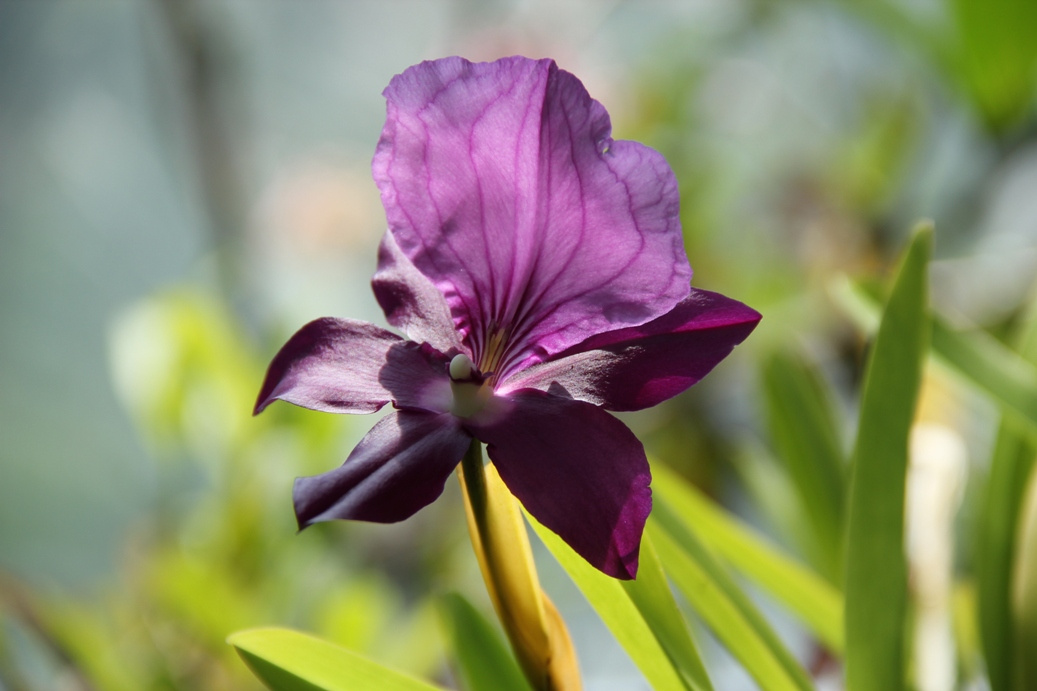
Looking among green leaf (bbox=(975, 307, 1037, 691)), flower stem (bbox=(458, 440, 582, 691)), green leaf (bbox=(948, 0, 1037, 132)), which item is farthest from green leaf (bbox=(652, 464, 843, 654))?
green leaf (bbox=(948, 0, 1037, 132))

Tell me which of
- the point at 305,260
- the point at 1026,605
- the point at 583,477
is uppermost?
the point at 305,260

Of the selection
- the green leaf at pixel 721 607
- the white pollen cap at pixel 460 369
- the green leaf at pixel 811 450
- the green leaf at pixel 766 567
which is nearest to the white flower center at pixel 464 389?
the white pollen cap at pixel 460 369

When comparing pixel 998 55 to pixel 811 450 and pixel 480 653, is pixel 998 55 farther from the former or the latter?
pixel 480 653

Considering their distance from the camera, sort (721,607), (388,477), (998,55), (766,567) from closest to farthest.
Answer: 1. (388,477)
2. (721,607)
3. (766,567)
4. (998,55)

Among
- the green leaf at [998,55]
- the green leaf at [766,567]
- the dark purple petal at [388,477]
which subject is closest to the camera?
the dark purple petal at [388,477]

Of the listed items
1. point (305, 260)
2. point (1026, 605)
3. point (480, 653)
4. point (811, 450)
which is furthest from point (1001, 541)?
point (305, 260)

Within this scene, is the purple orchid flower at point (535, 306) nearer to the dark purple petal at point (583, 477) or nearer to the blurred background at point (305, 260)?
the dark purple petal at point (583, 477)

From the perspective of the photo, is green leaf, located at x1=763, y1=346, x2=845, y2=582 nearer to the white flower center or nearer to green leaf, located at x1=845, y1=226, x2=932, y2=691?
green leaf, located at x1=845, y1=226, x2=932, y2=691

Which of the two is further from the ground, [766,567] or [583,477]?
[583,477]

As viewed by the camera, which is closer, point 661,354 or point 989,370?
point 661,354
